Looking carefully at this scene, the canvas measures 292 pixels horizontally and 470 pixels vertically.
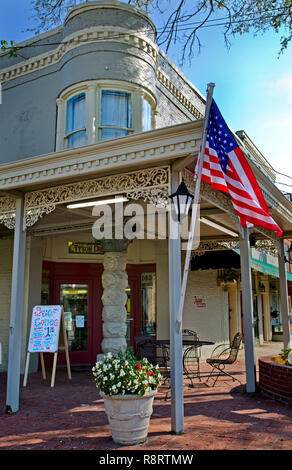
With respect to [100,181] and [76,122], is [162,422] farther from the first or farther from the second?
[76,122]

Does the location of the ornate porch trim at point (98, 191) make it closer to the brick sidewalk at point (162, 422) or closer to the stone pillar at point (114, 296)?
the stone pillar at point (114, 296)

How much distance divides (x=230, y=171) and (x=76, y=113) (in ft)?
17.9

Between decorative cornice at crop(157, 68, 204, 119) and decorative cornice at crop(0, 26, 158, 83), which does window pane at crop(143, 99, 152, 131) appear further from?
decorative cornice at crop(157, 68, 204, 119)

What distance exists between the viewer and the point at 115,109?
30.9 feet

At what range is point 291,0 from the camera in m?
6.29

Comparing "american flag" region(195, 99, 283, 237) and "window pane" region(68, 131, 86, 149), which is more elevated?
"window pane" region(68, 131, 86, 149)

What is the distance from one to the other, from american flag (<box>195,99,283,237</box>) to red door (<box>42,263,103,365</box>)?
21.5 feet

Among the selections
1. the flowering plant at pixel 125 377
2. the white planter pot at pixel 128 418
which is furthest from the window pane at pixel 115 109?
the white planter pot at pixel 128 418

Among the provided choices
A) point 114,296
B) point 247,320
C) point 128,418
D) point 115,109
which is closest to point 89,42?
point 115,109

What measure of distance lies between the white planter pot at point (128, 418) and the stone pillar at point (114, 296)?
→ 420 cm

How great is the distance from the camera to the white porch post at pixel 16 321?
20.5 feet

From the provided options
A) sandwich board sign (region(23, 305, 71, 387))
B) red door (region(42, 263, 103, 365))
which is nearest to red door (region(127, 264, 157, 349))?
red door (region(42, 263, 103, 365))

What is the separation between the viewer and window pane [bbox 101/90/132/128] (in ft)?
30.7
